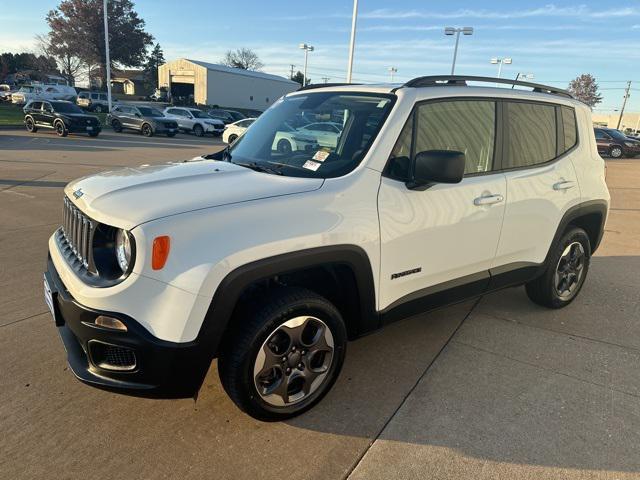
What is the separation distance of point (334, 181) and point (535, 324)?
2.55 metres

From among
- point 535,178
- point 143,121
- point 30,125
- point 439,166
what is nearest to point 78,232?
point 439,166

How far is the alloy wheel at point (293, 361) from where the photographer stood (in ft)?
8.25

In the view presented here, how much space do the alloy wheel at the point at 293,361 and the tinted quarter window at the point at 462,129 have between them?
129cm

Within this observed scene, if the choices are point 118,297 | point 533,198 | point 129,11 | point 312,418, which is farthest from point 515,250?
point 129,11

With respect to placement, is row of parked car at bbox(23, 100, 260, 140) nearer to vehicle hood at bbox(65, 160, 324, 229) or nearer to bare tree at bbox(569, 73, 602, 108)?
vehicle hood at bbox(65, 160, 324, 229)

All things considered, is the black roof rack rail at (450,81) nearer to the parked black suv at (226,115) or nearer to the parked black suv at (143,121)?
the parked black suv at (143,121)

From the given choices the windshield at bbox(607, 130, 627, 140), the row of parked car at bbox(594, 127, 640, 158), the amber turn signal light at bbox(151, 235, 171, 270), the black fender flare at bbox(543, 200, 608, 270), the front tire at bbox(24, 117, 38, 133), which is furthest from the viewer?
the windshield at bbox(607, 130, 627, 140)

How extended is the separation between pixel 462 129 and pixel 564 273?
6.39 feet

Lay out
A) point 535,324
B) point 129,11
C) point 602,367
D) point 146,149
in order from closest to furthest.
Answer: point 602,367 < point 535,324 < point 146,149 < point 129,11

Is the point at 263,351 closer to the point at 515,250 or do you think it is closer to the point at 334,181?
the point at 334,181

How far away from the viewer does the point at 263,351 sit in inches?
97.0

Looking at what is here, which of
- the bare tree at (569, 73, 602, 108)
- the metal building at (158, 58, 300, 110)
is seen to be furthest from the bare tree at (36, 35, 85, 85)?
the bare tree at (569, 73, 602, 108)

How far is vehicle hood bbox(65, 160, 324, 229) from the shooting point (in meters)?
2.25

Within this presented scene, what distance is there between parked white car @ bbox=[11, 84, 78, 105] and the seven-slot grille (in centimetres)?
4617
